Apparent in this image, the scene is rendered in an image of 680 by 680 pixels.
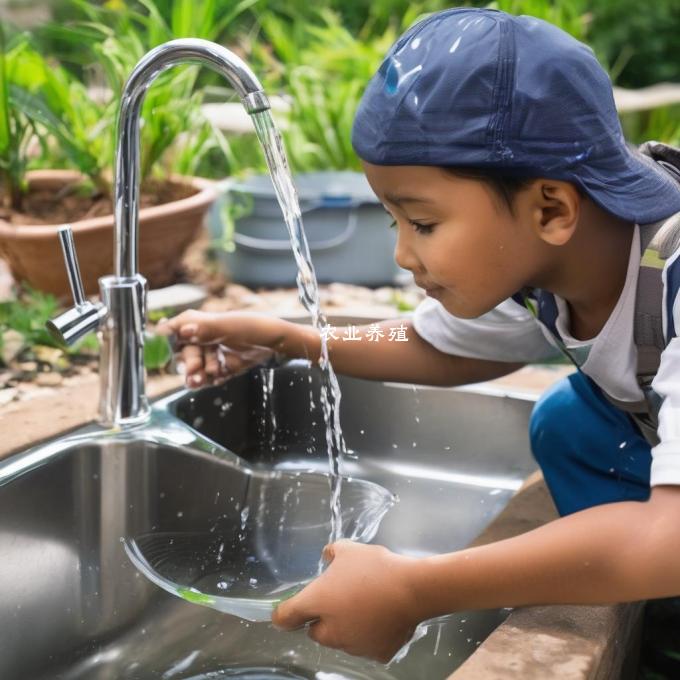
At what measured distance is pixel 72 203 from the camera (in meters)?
2.53

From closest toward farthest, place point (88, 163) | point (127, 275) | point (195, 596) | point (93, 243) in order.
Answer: point (195, 596) → point (127, 275) → point (93, 243) → point (88, 163)

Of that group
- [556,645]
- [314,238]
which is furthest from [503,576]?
[314,238]

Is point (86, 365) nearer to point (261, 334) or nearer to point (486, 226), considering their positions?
point (261, 334)

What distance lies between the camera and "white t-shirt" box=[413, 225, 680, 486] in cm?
101

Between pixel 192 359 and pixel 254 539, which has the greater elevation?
pixel 192 359

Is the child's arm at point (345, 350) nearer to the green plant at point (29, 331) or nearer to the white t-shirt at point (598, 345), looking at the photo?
the white t-shirt at point (598, 345)

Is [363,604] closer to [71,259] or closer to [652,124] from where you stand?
[71,259]

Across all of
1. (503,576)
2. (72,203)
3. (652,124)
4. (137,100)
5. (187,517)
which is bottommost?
(652,124)

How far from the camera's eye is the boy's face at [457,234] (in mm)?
1083

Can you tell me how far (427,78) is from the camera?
1044 millimetres

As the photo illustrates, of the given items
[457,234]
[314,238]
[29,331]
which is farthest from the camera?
[314,238]

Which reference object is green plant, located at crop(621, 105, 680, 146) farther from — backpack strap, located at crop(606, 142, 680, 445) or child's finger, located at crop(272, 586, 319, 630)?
child's finger, located at crop(272, 586, 319, 630)

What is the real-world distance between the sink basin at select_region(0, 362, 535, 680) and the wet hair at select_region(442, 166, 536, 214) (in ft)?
1.69

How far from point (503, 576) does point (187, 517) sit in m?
0.60
